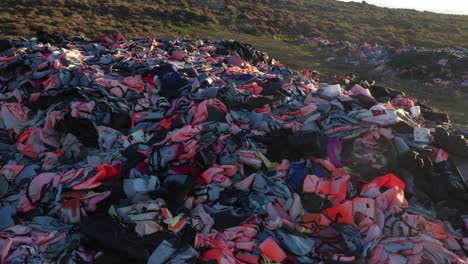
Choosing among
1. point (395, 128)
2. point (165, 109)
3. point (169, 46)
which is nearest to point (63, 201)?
point (165, 109)

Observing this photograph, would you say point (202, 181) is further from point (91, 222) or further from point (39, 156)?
point (39, 156)

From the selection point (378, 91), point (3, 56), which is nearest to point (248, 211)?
point (378, 91)

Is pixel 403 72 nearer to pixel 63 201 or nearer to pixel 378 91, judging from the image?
pixel 378 91

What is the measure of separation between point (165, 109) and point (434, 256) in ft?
17.3

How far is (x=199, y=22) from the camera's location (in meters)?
33.9

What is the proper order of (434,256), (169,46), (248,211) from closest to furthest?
(434,256) < (248,211) < (169,46)

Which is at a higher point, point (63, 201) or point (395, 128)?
point (395, 128)

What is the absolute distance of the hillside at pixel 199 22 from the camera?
1054 inches

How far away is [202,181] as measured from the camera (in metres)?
5.88

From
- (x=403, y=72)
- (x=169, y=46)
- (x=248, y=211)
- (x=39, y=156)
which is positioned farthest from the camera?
(x=403, y=72)

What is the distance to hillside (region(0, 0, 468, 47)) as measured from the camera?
87.9ft

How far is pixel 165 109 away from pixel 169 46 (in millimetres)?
6635

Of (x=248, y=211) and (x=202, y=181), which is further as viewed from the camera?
(x=202, y=181)

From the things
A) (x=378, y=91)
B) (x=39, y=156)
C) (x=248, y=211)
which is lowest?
(x=39, y=156)
